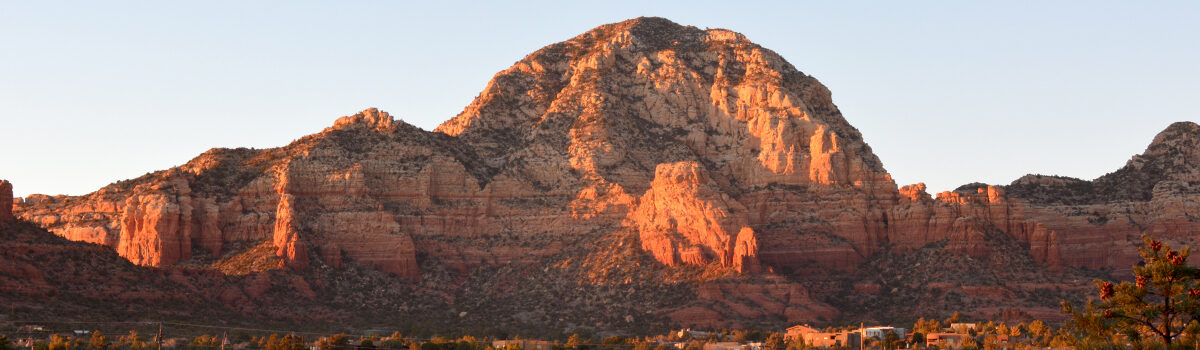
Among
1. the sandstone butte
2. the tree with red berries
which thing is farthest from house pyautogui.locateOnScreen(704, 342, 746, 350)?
the tree with red berries

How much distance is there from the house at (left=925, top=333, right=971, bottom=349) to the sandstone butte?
16.6m

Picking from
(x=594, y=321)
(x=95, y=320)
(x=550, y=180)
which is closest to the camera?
(x=95, y=320)

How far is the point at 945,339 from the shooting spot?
108 m

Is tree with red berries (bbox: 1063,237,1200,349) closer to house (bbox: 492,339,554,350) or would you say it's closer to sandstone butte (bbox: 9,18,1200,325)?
house (bbox: 492,339,554,350)

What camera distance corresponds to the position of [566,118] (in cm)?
15438

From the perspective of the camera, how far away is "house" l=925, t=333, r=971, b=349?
4169 inches

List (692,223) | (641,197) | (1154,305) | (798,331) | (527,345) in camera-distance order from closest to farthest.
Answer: (1154,305), (527,345), (798,331), (692,223), (641,197)

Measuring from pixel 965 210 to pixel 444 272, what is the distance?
45832 mm

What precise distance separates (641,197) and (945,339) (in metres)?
39.1

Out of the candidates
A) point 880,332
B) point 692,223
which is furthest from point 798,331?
point 692,223

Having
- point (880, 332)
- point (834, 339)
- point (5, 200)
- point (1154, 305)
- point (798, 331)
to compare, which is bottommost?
point (834, 339)

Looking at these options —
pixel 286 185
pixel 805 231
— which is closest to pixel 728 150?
pixel 805 231

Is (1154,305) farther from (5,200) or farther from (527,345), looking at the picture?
(5,200)

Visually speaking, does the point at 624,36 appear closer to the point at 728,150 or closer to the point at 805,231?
the point at 728,150
